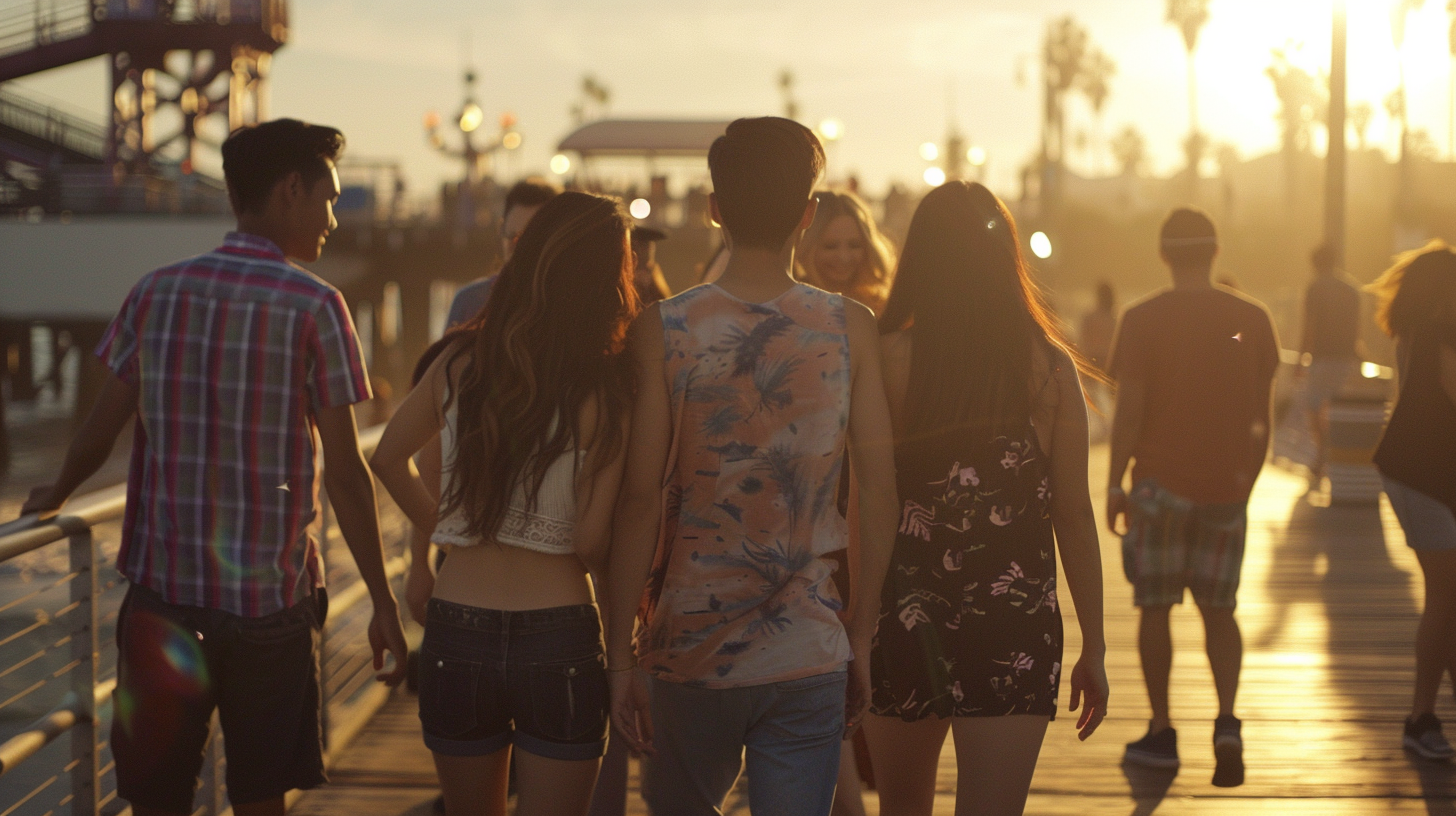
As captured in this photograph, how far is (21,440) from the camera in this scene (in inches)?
1864

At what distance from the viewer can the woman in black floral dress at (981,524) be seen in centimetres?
299

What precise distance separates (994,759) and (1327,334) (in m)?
9.89

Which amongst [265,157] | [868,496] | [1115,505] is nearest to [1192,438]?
[1115,505]

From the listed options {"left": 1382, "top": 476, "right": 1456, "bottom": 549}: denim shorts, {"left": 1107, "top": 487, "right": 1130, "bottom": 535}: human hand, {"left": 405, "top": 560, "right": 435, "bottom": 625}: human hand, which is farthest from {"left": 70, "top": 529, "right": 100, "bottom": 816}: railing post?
{"left": 1382, "top": 476, "right": 1456, "bottom": 549}: denim shorts

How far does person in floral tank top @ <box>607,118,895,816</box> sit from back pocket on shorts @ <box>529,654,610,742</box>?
58mm

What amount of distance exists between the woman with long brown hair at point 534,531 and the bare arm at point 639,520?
40 millimetres

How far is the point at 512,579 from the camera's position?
2.69 m

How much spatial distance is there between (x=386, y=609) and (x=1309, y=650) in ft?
17.5

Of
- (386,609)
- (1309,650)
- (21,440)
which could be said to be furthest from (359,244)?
→ (386,609)

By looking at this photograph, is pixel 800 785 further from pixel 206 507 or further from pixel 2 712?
pixel 2 712

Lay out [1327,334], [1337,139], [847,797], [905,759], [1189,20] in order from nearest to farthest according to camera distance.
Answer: [905,759] → [847,797] → [1327,334] → [1337,139] → [1189,20]

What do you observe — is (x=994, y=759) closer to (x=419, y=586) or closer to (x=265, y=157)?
(x=419, y=586)

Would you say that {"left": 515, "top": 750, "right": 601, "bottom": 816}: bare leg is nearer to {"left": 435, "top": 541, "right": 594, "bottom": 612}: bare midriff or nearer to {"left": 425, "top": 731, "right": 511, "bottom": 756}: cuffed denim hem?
{"left": 425, "top": 731, "right": 511, "bottom": 756}: cuffed denim hem

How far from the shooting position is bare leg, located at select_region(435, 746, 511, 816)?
274 centimetres
